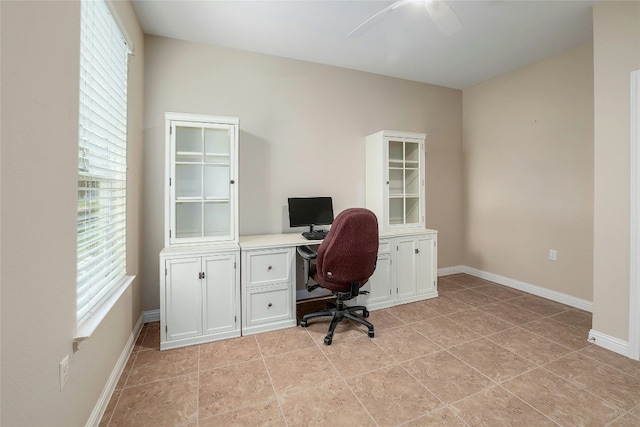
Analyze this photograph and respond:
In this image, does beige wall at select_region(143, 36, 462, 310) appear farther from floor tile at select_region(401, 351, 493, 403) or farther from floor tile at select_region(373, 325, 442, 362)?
floor tile at select_region(401, 351, 493, 403)

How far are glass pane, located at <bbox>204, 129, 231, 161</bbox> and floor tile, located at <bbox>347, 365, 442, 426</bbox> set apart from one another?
2134 mm

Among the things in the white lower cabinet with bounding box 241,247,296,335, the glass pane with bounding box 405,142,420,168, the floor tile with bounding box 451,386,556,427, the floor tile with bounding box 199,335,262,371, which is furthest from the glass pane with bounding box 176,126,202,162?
the floor tile with bounding box 451,386,556,427

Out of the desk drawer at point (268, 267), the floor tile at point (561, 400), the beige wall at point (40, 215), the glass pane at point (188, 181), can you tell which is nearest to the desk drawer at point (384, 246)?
the desk drawer at point (268, 267)

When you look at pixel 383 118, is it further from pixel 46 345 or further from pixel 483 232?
pixel 46 345

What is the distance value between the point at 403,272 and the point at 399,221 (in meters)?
0.63

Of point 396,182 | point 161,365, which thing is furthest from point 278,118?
point 161,365

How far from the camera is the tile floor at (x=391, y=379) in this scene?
157 cm

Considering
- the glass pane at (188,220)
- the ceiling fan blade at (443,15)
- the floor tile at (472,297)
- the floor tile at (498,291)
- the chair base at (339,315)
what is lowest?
the floor tile at (472,297)

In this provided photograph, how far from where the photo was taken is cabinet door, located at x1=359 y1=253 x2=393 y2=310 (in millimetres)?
3035

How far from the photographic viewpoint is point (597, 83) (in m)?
2.31

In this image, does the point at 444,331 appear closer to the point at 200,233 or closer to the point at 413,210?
the point at 413,210

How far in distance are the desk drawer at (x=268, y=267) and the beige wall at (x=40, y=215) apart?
1.23m

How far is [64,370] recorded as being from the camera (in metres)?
1.17

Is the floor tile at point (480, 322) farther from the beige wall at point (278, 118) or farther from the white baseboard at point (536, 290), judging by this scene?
the beige wall at point (278, 118)
